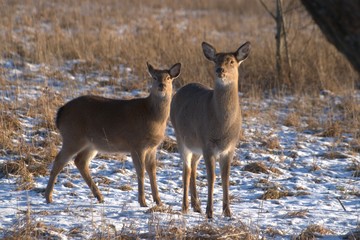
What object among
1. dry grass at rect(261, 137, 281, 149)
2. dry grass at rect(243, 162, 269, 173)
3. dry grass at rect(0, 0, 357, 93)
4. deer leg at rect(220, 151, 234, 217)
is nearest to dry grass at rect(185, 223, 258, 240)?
deer leg at rect(220, 151, 234, 217)

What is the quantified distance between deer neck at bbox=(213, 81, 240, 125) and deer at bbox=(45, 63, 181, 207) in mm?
748

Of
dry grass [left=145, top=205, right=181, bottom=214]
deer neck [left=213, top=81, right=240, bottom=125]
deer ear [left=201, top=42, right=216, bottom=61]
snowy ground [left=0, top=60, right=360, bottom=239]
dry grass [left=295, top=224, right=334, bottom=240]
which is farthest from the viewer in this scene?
deer ear [left=201, top=42, right=216, bottom=61]

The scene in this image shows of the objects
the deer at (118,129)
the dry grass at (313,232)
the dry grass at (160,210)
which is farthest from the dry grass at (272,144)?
the dry grass at (313,232)

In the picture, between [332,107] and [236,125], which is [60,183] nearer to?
[236,125]

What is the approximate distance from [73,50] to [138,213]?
844 cm

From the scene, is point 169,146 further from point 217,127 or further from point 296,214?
point 296,214

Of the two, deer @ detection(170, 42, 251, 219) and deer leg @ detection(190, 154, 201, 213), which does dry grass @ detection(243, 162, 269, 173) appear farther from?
deer @ detection(170, 42, 251, 219)

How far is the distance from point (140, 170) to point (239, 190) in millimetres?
1503

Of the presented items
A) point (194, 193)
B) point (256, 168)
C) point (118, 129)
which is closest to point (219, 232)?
point (194, 193)

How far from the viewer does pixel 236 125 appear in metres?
7.68

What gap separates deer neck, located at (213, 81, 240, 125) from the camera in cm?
764

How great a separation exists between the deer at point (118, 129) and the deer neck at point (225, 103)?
75 cm

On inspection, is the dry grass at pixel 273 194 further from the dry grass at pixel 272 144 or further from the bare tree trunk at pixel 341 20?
the bare tree trunk at pixel 341 20

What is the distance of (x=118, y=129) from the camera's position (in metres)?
8.01
